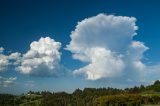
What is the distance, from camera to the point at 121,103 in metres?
189

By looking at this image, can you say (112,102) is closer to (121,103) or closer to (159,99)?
(121,103)

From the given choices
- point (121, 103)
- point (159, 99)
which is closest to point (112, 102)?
point (121, 103)

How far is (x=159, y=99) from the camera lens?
195625 mm

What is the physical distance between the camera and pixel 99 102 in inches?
7776

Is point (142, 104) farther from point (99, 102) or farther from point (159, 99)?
point (99, 102)

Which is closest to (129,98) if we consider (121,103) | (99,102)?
(121,103)

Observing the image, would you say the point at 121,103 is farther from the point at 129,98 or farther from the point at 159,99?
the point at 159,99

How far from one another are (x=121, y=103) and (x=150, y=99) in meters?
22.9

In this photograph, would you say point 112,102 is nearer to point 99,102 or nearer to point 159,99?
point 99,102

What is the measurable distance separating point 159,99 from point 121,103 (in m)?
27.1

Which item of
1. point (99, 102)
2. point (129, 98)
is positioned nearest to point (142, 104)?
point (129, 98)

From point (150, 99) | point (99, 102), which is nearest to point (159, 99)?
point (150, 99)

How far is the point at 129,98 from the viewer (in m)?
191

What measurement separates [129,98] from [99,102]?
2050 cm
